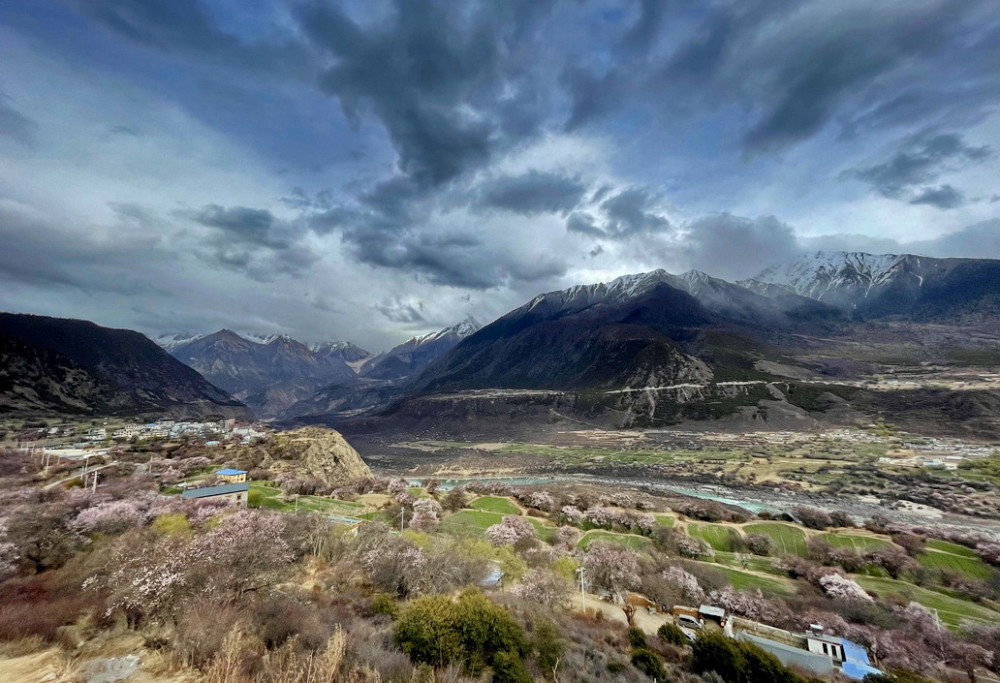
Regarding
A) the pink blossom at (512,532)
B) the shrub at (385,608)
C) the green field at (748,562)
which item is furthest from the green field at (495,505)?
the shrub at (385,608)

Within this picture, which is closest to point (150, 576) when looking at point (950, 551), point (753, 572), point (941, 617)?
point (753, 572)

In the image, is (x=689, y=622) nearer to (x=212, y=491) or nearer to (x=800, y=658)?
(x=800, y=658)

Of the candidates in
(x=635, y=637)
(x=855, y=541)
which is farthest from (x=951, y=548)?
(x=635, y=637)

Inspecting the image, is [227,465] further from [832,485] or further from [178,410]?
[178,410]

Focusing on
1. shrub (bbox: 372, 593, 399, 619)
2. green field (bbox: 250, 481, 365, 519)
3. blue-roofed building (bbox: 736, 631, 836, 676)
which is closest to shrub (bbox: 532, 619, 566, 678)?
shrub (bbox: 372, 593, 399, 619)

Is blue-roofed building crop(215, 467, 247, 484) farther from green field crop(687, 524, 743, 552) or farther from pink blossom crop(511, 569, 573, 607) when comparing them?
green field crop(687, 524, 743, 552)

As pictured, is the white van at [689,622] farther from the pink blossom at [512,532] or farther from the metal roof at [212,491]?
the metal roof at [212,491]
